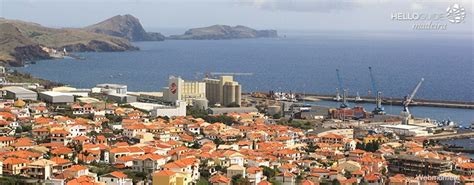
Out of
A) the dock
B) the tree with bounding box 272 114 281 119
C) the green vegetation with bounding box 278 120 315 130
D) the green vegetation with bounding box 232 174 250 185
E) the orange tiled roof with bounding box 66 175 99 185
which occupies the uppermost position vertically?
the orange tiled roof with bounding box 66 175 99 185

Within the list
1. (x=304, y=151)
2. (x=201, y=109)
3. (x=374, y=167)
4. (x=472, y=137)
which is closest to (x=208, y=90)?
(x=201, y=109)

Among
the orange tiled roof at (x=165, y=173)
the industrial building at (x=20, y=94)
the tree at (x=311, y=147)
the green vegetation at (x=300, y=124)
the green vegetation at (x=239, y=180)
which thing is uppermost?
the industrial building at (x=20, y=94)

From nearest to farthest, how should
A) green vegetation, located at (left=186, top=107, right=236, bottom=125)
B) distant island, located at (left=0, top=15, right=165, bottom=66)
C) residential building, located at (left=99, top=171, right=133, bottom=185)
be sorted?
residential building, located at (left=99, top=171, right=133, bottom=185) → green vegetation, located at (left=186, top=107, right=236, bottom=125) → distant island, located at (left=0, top=15, right=165, bottom=66)

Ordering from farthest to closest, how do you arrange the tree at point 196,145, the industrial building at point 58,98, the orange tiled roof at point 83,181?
the industrial building at point 58,98, the tree at point 196,145, the orange tiled roof at point 83,181

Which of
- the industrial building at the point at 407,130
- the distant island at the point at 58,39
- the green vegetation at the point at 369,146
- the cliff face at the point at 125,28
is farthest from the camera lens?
the cliff face at the point at 125,28

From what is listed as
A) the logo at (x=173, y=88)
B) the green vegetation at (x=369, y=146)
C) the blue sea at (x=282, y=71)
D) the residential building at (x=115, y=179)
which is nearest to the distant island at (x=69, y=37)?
the blue sea at (x=282, y=71)

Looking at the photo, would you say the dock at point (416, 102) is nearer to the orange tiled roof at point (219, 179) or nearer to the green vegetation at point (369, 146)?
the green vegetation at point (369, 146)

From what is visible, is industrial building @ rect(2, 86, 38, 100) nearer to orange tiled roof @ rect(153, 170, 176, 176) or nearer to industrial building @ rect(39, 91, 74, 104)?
industrial building @ rect(39, 91, 74, 104)

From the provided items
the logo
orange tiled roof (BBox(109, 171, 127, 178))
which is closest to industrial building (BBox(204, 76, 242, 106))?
the logo
